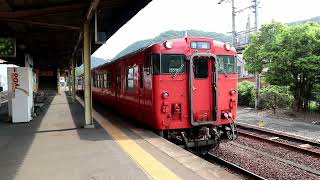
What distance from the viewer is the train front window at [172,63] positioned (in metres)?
8.98

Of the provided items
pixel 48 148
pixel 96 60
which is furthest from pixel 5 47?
pixel 96 60

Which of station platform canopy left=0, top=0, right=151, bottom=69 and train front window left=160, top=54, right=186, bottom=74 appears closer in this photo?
train front window left=160, top=54, right=186, bottom=74

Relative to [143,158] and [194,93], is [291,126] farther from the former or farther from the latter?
[143,158]

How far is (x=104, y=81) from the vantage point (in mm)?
18047

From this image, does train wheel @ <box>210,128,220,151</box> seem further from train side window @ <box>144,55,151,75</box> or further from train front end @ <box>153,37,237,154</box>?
train side window @ <box>144,55,151,75</box>


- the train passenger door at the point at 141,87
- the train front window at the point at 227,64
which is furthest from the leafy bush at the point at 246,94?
the train passenger door at the point at 141,87

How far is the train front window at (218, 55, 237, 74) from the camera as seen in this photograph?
374 inches

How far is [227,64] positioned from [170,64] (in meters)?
1.51

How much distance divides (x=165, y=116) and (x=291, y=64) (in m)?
11.0

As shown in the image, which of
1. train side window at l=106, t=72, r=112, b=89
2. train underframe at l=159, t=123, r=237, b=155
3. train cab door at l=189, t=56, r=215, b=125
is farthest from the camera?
train side window at l=106, t=72, r=112, b=89

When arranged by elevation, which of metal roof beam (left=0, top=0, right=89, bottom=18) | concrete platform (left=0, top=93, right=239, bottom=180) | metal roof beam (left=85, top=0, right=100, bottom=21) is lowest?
concrete platform (left=0, top=93, right=239, bottom=180)

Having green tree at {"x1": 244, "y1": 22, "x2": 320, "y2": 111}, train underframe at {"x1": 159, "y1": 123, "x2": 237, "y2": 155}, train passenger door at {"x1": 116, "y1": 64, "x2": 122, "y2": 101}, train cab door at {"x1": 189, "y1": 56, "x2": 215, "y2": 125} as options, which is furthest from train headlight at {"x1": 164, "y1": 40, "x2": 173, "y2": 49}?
green tree at {"x1": 244, "y1": 22, "x2": 320, "y2": 111}

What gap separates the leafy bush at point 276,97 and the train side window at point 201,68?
11632 millimetres

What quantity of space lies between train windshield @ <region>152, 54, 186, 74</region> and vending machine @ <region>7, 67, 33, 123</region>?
5508 mm
